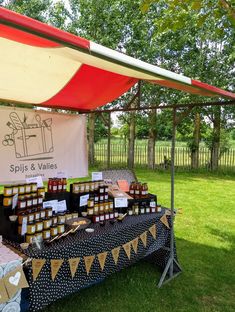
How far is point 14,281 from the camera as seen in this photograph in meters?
1.78

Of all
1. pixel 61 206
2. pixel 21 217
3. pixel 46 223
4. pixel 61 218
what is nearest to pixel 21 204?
pixel 21 217

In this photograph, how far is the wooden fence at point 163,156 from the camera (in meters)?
12.2

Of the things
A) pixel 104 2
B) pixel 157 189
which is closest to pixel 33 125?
pixel 157 189

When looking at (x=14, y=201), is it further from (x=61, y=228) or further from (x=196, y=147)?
(x=196, y=147)

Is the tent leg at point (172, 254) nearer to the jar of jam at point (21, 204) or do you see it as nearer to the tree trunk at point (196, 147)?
the jar of jam at point (21, 204)

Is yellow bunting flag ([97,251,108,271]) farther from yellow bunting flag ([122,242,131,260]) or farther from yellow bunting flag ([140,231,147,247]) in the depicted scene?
yellow bunting flag ([140,231,147,247])

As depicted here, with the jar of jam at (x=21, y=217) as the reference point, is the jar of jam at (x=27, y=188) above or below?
above

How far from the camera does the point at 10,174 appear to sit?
3.76 metres

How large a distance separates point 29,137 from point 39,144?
7.0 inches

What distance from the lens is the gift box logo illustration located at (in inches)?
147

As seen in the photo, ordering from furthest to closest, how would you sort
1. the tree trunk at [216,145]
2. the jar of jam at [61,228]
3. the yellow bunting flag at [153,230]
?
1. the tree trunk at [216,145]
2. the yellow bunting flag at [153,230]
3. the jar of jam at [61,228]

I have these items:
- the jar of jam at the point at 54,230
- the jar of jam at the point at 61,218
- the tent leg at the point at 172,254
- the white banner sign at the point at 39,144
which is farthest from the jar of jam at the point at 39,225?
the white banner sign at the point at 39,144

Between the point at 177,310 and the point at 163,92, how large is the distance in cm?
963

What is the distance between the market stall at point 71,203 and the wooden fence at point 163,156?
937 centimetres
